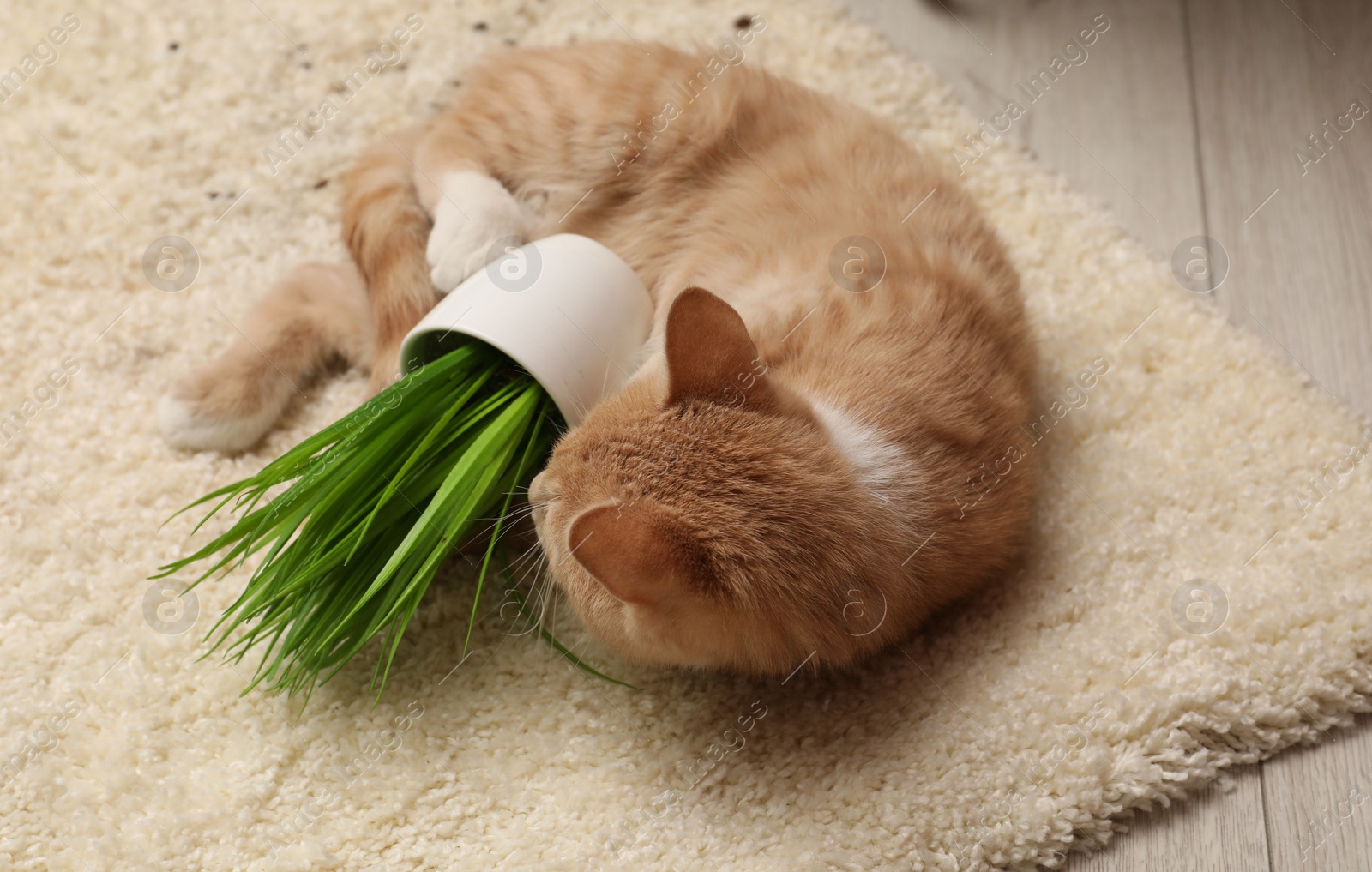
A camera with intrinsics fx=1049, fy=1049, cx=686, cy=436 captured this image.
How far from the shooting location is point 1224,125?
2.07m

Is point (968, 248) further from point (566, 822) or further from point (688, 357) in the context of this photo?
point (566, 822)

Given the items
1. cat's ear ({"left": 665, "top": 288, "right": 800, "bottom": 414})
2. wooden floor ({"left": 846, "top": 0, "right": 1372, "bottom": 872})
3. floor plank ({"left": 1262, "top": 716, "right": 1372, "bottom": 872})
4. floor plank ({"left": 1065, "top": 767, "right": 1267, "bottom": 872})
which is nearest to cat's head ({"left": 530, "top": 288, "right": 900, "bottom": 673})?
cat's ear ({"left": 665, "top": 288, "right": 800, "bottom": 414})

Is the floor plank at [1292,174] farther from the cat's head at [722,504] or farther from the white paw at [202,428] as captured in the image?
the white paw at [202,428]

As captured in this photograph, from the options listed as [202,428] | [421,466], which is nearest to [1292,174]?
[421,466]

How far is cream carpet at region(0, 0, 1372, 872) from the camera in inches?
50.5

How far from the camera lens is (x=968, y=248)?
152 centimetres

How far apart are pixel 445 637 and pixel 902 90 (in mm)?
1374

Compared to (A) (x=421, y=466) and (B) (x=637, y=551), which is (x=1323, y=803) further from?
(A) (x=421, y=466)

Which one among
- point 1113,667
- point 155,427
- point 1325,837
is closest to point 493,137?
point 155,427

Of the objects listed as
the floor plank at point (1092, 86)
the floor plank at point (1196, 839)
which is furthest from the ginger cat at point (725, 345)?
the floor plank at point (1092, 86)

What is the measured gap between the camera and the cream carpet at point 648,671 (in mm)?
1283

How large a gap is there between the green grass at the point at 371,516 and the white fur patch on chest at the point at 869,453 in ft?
1.35

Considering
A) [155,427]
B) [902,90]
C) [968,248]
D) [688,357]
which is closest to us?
[688,357]

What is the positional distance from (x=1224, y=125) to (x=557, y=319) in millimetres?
1484
